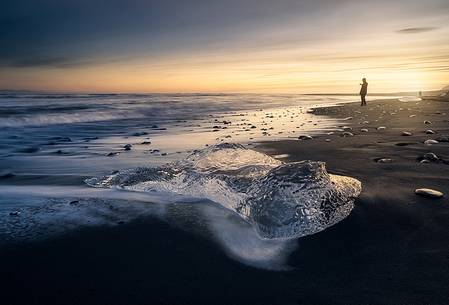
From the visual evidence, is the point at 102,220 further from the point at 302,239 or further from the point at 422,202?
the point at 422,202

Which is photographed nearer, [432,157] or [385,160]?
[432,157]

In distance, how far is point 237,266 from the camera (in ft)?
7.56

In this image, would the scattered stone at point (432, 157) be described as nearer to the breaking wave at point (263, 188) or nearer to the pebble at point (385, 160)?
the pebble at point (385, 160)

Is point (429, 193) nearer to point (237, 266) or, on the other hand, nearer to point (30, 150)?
point (237, 266)

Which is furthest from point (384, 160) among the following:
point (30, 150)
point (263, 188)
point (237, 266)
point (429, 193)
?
point (30, 150)

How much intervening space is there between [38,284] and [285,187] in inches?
75.3

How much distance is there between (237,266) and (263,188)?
108cm

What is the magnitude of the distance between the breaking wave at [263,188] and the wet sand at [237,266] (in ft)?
0.59

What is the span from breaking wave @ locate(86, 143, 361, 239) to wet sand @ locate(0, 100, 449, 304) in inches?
7.1

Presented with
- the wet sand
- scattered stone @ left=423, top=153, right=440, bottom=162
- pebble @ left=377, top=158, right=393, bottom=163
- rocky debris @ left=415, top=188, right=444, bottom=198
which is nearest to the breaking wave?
the wet sand

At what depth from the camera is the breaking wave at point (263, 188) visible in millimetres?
2881

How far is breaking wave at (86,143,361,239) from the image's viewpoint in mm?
2881

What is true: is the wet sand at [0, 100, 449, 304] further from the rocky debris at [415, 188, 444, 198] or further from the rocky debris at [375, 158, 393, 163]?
the rocky debris at [375, 158, 393, 163]

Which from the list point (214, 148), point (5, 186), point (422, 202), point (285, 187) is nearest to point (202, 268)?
point (285, 187)
